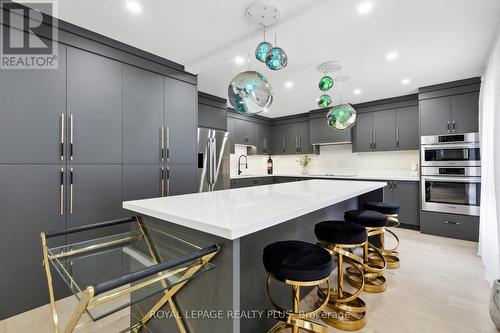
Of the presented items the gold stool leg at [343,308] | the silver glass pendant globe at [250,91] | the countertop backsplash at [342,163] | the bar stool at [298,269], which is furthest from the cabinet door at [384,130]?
the bar stool at [298,269]

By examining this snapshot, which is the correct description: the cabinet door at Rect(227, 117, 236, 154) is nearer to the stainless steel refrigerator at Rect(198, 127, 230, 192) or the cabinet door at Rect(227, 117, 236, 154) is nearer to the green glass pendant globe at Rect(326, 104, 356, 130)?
the stainless steel refrigerator at Rect(198, 127, 230, 192)

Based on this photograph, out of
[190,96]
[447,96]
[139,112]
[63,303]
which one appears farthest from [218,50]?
[447,96]

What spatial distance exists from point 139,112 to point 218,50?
3.81 feet

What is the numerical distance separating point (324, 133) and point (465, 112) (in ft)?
8.02

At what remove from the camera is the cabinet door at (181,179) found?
3.00 meters

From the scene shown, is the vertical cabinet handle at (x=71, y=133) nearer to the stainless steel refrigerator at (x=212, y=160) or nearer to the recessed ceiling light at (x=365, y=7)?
the stainless steel refrigerator at (x=212, y=160)

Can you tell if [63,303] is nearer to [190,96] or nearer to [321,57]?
[190,96]

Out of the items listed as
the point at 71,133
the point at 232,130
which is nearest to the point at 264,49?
the point at 71,133

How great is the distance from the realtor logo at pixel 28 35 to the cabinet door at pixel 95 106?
0.17 m

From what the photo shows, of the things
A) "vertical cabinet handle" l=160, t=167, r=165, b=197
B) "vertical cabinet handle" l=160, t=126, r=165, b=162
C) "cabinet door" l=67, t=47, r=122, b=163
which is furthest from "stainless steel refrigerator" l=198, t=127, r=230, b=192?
"cabinet door" l=67, t=47, r=122, b=163

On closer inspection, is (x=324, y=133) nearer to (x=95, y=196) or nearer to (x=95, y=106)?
(x=95, y=106)

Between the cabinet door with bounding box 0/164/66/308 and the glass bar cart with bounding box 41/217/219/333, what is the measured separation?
1040mm

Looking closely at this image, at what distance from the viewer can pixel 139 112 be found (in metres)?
2.70

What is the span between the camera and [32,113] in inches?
78.4
